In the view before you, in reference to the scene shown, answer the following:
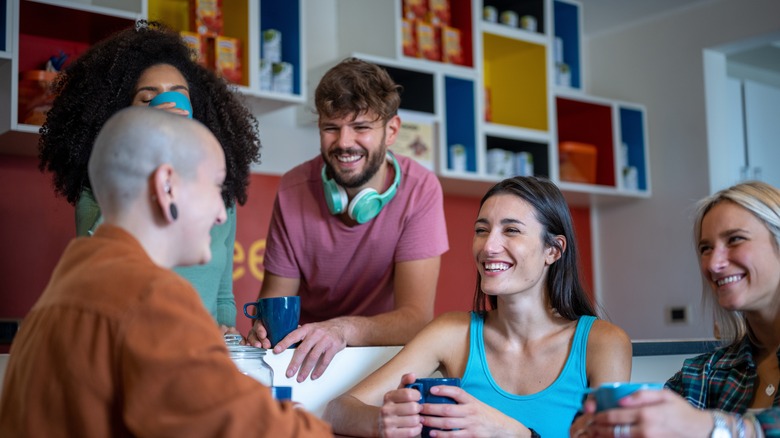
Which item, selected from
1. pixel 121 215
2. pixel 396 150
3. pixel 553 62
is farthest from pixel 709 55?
pixel 121 215

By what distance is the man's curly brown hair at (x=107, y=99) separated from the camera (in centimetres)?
215

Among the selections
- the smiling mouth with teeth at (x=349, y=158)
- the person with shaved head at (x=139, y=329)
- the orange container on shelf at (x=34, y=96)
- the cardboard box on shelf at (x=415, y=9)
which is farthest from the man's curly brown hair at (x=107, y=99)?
the cardboard box on shelf at (x=415, y=9)

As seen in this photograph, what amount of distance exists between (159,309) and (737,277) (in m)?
1.11

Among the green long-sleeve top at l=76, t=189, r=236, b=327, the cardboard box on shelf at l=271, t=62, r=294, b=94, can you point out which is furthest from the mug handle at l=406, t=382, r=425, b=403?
the cardboard box on shelf at l=271, t=62, r=294, b=94

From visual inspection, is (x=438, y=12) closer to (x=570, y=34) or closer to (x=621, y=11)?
(x=570, y=34)

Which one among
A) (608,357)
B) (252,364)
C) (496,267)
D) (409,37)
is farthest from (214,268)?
(409,37)

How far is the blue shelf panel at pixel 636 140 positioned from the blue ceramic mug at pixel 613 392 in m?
3.84

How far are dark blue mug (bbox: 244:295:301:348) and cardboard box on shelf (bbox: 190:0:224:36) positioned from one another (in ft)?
6.07

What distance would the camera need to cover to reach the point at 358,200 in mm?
2311

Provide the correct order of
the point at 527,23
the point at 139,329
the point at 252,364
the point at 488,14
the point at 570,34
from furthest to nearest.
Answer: the point at 570,34
the point at 527,23
the point at 488,14
the point at 252,364
the point at 139,329

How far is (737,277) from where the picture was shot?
162cm

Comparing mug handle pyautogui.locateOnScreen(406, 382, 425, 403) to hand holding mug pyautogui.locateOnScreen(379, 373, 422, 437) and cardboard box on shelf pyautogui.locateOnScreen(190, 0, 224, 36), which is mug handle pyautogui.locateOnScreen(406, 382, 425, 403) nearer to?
hand holding mug pyautogui.locateOnScreen(379, 373, 422, 437)

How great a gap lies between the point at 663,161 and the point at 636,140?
0.60ft

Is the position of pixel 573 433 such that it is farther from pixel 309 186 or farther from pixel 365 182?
pixel 309 186
